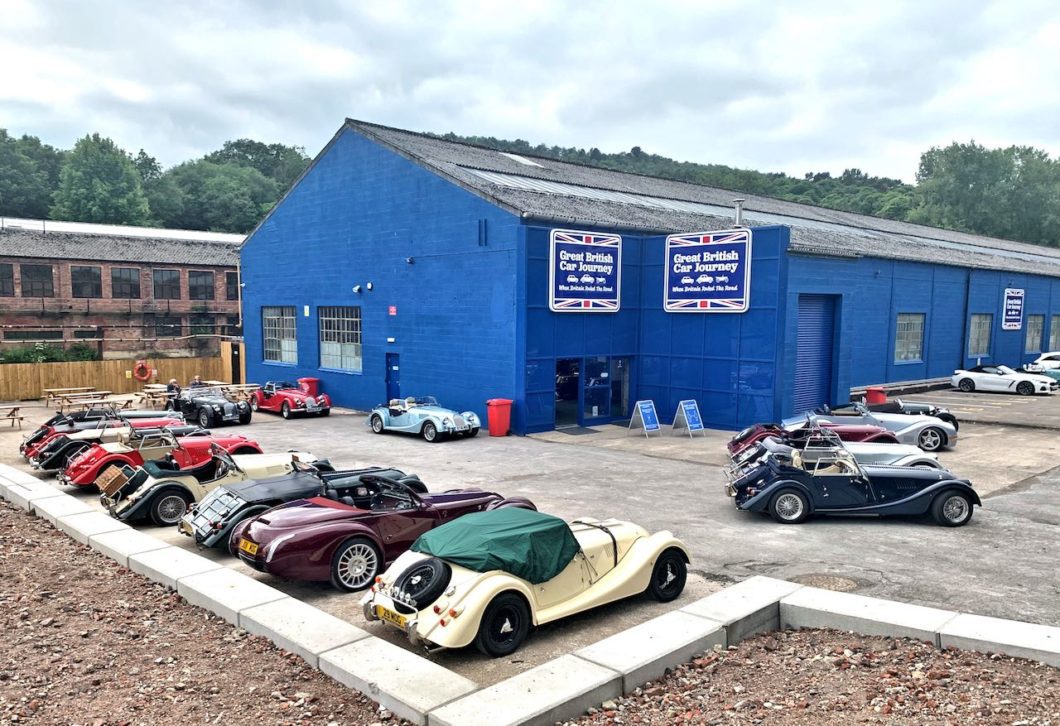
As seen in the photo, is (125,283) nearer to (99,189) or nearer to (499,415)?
(99,189)

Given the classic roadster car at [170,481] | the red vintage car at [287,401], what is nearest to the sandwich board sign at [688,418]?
the classic roadster car at [170,481]

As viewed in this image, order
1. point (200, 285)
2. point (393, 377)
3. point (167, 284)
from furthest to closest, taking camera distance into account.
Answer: point (200, 285)
point (167, 284)
point (393, 377)

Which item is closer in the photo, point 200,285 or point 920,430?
point 920,430

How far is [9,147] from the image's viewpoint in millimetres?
86188

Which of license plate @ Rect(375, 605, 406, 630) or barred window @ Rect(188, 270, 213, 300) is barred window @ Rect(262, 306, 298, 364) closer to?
barred window @ Rect(188, 270, 213, 300)

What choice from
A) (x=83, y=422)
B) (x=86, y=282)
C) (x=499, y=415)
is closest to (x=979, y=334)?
(x=499, y=415)

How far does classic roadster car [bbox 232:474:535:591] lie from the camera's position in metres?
8.64

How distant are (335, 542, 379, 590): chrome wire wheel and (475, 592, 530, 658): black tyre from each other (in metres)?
2.66

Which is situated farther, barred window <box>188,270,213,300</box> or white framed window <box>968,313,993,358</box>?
barred window <box>188,270,213,300</box>

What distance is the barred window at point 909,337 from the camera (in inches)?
1167

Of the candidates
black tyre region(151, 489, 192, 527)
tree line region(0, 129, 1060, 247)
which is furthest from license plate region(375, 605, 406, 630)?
tree line region(0, 129, 1060, 247)

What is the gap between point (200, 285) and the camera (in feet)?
167

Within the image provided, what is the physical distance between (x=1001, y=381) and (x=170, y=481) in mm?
31424

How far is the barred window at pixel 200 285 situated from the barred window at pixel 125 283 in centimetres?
321
